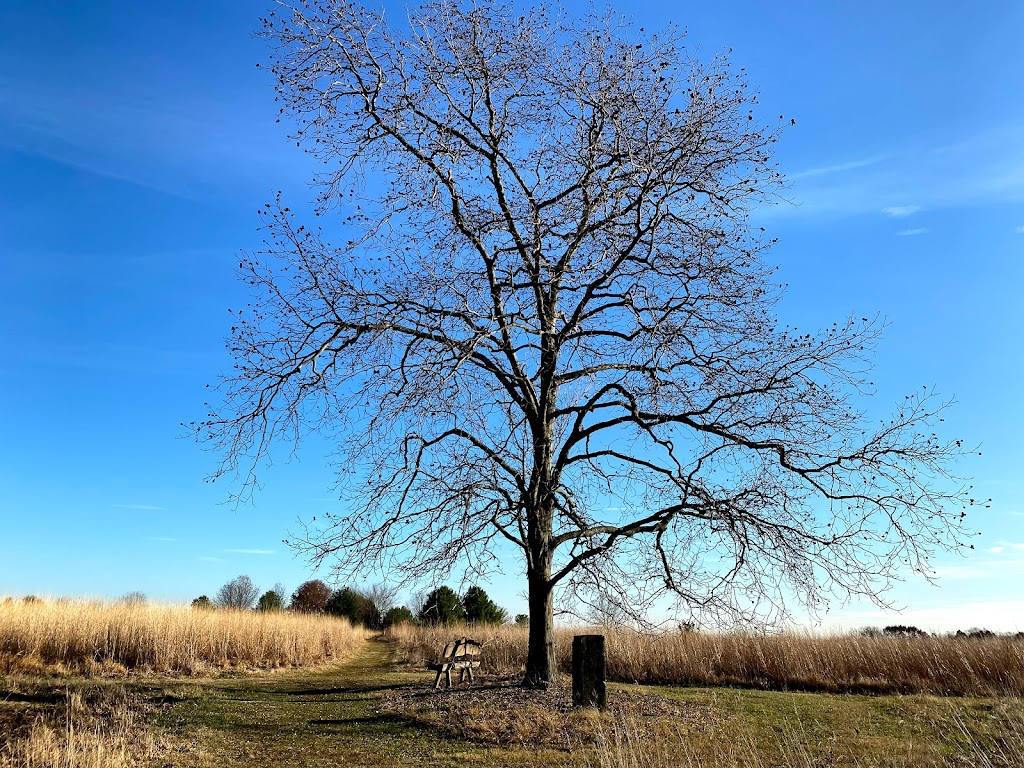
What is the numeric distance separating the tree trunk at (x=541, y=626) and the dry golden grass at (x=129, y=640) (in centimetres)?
885

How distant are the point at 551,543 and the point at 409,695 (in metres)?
3.30

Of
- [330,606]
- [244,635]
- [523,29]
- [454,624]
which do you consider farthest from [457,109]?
[330,606]

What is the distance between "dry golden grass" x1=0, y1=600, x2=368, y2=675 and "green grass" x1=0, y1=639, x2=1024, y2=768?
8.12 ft

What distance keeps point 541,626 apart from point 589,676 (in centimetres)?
191

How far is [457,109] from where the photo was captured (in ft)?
39.2

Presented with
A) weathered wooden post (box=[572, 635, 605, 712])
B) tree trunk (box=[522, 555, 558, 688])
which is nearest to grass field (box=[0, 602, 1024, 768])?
weathered wooden post (box=[572, 635, 605, 712])

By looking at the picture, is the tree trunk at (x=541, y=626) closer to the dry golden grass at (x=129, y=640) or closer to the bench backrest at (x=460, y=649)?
the bench backrest at (x=460, y=649)

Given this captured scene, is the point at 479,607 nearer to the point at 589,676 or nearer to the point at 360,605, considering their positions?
the point at 360,605

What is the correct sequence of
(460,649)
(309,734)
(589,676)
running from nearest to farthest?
(309,734)
(589,676)
(460,649)

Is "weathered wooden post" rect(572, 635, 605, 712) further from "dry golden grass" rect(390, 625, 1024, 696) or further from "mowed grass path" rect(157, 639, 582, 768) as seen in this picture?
"dry golden grass" rect(390, 625, 1024, 696)

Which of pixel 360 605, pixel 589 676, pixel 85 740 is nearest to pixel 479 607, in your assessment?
pixel 360 605

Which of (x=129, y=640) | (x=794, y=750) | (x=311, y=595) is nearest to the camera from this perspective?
(x=794, y=750)

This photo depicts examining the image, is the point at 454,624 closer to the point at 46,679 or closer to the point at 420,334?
the point at 46,679

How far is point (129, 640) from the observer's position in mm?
15734
